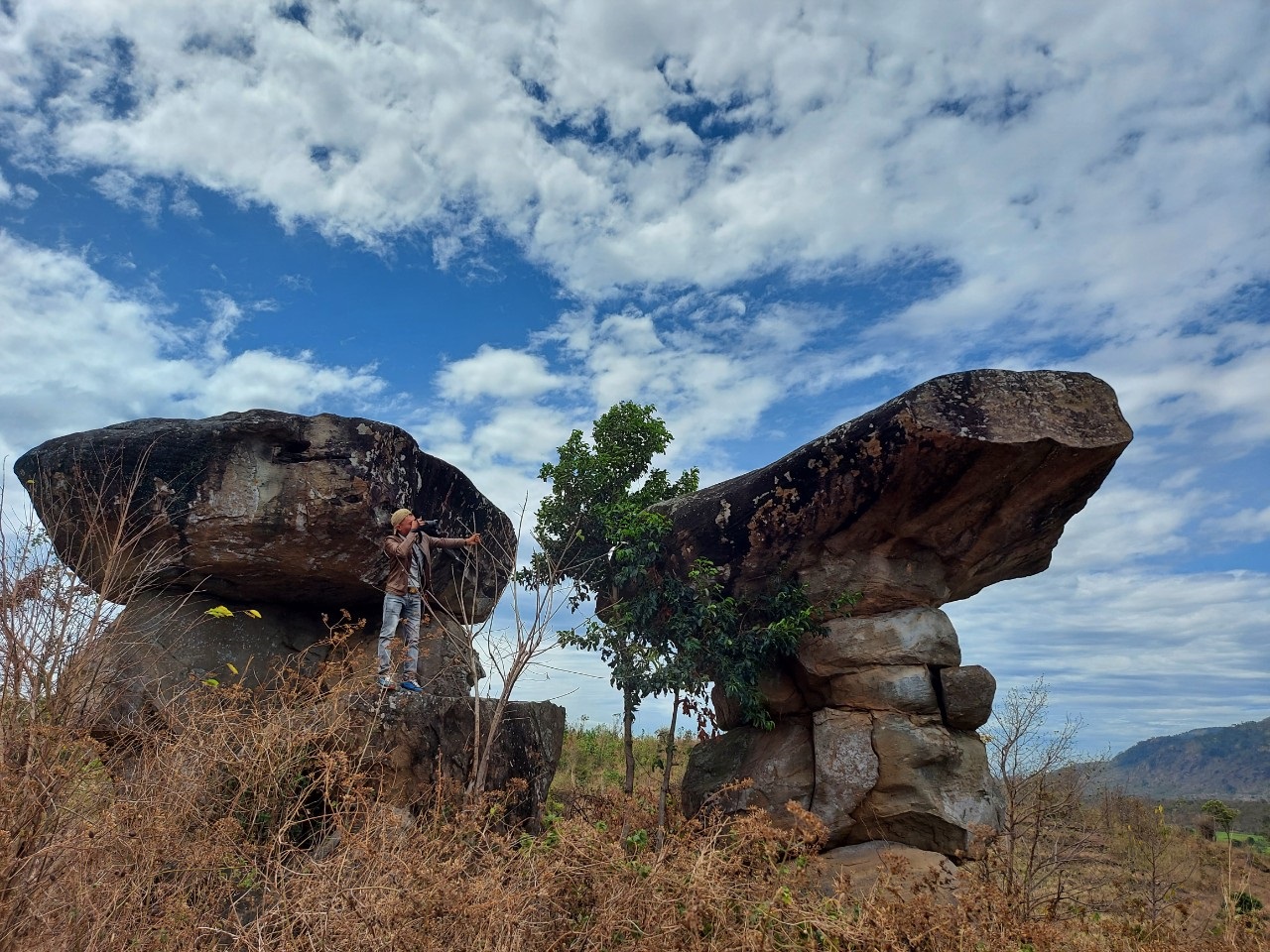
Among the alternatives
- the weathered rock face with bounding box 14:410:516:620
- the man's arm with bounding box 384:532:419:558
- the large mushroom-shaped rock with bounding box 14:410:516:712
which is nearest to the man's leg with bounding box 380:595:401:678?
the man's arm with bounding box 384:532:419:558

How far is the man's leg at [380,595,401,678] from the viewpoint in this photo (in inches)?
284

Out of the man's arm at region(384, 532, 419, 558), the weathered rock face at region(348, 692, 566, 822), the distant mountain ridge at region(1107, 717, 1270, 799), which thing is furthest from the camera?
the distant mountain ridge at region(1107, 717, 1270, 799)

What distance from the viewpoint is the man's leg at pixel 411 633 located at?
7.60 m

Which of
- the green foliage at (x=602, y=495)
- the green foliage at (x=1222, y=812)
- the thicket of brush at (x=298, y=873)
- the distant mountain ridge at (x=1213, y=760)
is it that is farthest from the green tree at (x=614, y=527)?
the distant mountain ridge at (x=1213, y=760)

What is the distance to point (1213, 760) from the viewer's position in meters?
54.0

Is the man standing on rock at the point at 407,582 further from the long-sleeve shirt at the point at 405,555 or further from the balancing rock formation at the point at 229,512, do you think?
the balancing rock formation at the point at 229,512

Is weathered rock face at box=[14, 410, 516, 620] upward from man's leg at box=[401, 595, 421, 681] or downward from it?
upward

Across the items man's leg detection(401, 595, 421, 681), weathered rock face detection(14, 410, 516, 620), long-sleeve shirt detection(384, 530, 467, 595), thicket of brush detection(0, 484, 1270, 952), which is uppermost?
weathered rock face detection(14, 410, 516, 620)

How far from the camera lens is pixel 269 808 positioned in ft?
19.0

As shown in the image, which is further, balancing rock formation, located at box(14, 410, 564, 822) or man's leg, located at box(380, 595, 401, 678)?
balancing rock formation, located at box(14, 410, 564, 822)

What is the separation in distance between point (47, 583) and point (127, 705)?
3.38 m

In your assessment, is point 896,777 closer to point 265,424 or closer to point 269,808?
point 269,808

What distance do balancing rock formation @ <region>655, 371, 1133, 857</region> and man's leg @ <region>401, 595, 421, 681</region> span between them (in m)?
3.05

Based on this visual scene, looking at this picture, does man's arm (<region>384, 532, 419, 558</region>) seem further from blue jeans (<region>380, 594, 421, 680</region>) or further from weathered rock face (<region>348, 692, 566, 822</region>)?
weathered rock face (<region>348, 692, 566, 822</region>)
